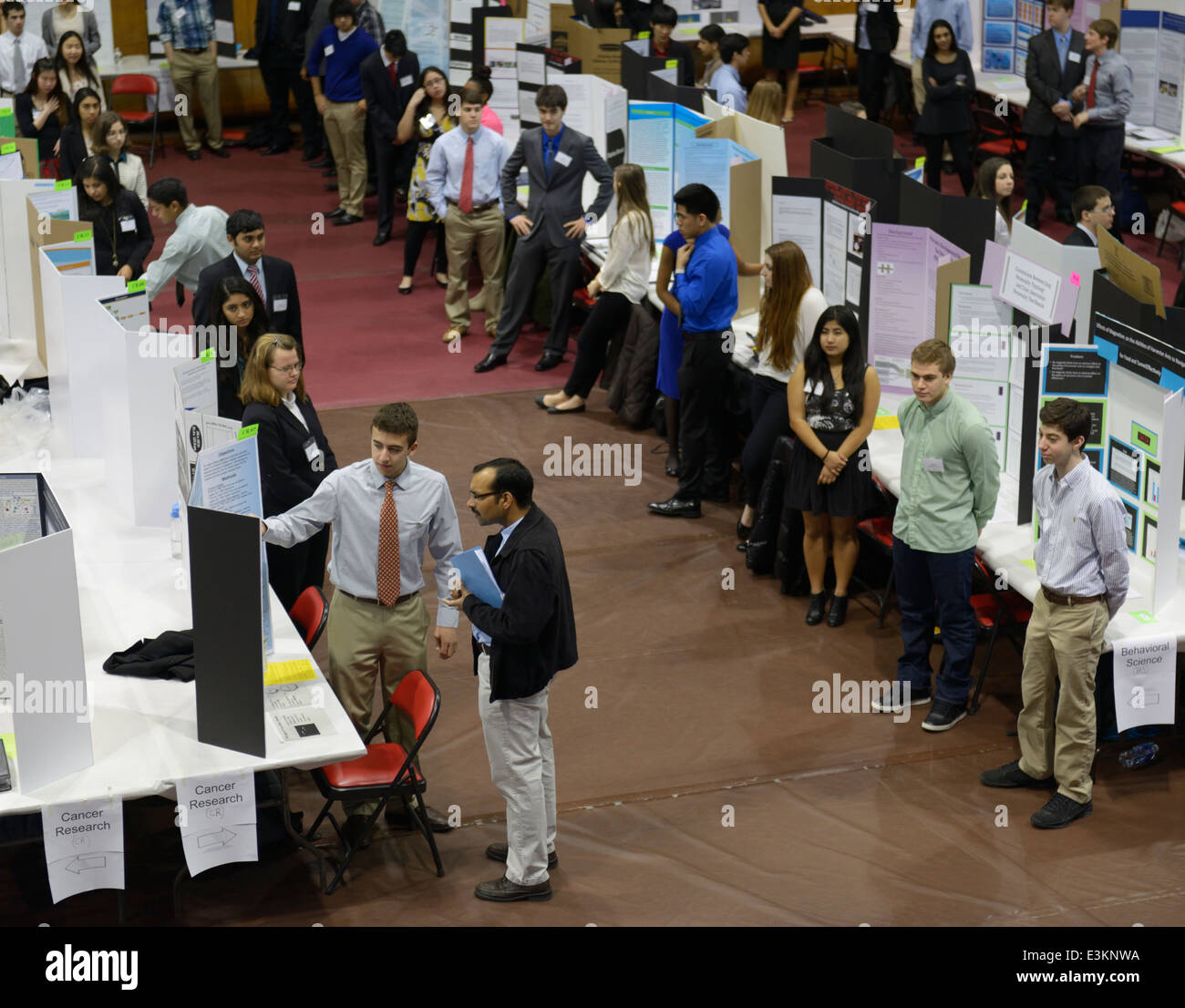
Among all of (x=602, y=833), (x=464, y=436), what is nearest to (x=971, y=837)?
(x=602, y=833)

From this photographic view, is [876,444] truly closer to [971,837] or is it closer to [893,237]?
[893,237]

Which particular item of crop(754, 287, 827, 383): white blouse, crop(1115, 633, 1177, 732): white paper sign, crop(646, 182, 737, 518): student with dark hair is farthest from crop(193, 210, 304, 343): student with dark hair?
crop(1115, 633, 1177, 732): white paper sign

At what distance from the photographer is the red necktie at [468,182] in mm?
9808

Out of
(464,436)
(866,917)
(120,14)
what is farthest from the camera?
(120,14)

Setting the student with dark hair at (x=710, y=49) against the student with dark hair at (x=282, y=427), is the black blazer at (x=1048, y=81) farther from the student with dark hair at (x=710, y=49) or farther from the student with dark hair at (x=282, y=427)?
the student with dark hair at (x=282, y=427)

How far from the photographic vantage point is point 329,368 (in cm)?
995

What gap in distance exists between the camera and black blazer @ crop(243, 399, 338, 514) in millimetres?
5668

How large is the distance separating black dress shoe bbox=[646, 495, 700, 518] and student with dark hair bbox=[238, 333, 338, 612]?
238cm

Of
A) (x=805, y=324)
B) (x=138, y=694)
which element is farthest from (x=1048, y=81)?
(x=138, y=694)

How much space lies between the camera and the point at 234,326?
251 inches

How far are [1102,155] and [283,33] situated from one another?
272 inches

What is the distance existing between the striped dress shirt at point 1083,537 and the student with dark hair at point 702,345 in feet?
8.70

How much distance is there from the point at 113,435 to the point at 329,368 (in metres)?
3.77

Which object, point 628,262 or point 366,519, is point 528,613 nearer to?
point 366,519
